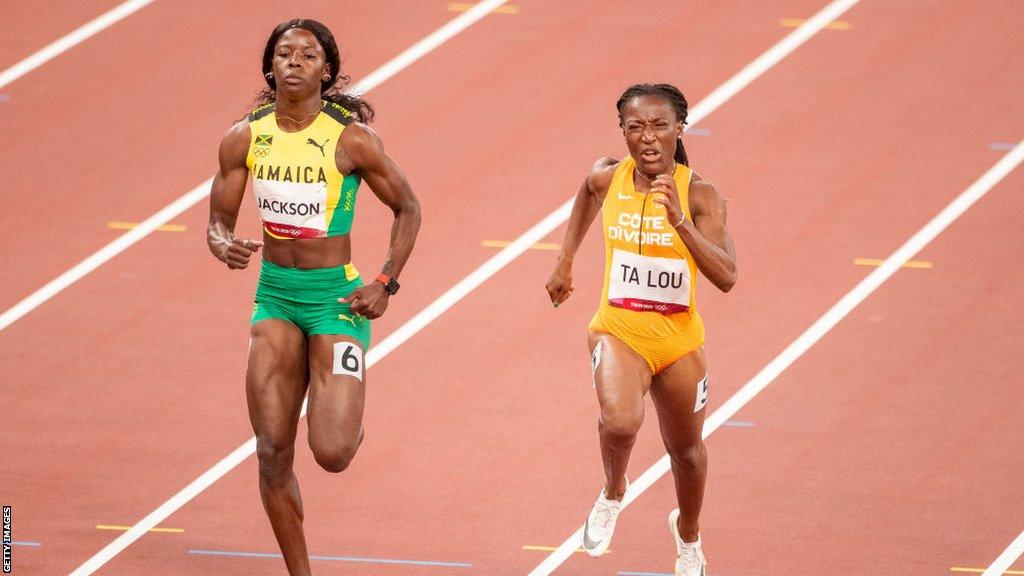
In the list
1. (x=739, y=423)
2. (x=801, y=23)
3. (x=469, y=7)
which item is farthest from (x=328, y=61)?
(x=801, y=23)

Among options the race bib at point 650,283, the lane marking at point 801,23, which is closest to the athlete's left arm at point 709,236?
the race bib at point 650,283

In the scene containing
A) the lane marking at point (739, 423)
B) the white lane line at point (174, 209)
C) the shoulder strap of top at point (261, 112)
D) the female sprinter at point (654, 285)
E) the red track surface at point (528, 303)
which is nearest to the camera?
the female sprinter at point (654, 285)

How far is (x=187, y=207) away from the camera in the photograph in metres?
12.1

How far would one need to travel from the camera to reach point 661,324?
770cm

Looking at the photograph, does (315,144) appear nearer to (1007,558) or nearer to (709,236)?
(709,236)

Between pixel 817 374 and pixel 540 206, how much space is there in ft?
8.22

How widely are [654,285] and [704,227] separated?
0.35 m

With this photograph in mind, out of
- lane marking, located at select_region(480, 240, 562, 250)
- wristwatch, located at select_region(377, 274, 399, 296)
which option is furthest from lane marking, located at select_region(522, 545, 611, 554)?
lane marking, located at select_region(480, 240, 562, 250)

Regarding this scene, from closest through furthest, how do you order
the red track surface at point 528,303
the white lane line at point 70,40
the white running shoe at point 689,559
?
the white running shoe at point 689,559
the red track surface at point 528,303
the white lane line at point 70,40

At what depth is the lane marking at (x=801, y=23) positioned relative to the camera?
14.0 meters

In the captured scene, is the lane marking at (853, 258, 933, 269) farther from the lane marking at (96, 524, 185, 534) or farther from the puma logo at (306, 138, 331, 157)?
the puma logo at (306, 138, 331, 157)

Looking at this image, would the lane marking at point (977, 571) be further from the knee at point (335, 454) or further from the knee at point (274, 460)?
the knee at point (274, 460)

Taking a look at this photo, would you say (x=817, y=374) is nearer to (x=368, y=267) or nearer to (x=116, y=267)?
(x=368, y=267)

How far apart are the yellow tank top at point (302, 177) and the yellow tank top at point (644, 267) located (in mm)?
1077
